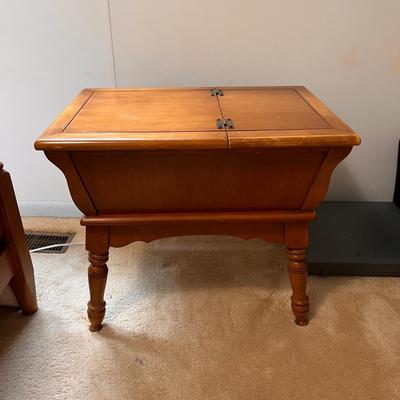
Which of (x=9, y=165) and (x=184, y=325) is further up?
(x=9, y=165)

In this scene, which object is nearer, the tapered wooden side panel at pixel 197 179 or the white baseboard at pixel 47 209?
the tapered wooden side panel at pixel 197 179

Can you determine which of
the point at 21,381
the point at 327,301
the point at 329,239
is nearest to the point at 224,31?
the point at 329,239

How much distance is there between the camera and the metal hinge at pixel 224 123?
1.01 meters

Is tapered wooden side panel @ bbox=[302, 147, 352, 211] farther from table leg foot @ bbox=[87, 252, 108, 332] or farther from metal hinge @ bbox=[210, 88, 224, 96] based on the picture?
table leg foot @ bbox=[87, 252, 108, 332]

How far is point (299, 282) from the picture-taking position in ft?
3.90

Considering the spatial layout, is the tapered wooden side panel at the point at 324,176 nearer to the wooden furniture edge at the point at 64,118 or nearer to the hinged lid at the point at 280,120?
the hinged lid at the point at 280,120

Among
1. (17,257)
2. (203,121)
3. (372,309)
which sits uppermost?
(203,121)

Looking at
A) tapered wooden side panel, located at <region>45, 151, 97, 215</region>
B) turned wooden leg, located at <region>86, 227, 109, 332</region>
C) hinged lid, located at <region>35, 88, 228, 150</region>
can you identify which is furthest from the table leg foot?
hinged lid, located at <region>35, 88, 228, 150</region>

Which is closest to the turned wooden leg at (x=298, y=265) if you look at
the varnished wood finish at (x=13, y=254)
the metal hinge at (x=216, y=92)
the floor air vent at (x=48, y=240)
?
the metal hinge at (x=216, y=92)

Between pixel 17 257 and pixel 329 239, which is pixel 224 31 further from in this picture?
pixel 17 257

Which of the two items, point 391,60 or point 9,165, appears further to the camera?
point 9,165

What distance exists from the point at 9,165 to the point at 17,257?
69cm

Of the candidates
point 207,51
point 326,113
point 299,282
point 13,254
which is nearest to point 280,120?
point 326,113

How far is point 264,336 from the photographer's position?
1210mm
